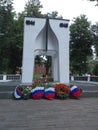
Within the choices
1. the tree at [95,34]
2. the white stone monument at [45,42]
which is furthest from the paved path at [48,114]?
the tree at [95,34]

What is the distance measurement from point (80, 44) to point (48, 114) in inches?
1185

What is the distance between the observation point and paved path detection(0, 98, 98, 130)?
686 centimetres

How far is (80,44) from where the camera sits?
37688 millimetres

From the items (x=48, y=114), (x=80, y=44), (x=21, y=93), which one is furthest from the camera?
(x=80, y=44)

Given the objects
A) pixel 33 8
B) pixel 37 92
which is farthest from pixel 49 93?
pixel 33 8

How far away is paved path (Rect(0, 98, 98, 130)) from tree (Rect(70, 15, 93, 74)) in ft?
88.4

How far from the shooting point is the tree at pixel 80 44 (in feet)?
122

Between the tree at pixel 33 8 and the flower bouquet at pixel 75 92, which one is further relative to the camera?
the tree at pixel 33 8

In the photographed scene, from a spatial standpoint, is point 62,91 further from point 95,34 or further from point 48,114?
point 95,34

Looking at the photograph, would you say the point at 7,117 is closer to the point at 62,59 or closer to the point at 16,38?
the point at 62,59

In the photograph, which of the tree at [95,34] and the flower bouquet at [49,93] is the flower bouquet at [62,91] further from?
the tree at [95,34]

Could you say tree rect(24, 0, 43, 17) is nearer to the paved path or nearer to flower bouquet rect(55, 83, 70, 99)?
flower bouquet rect(55, 83, 70, 99)

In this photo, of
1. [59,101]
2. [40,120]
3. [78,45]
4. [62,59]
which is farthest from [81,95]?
[78,45]

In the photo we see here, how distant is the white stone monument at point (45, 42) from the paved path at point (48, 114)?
9878 millimetres
